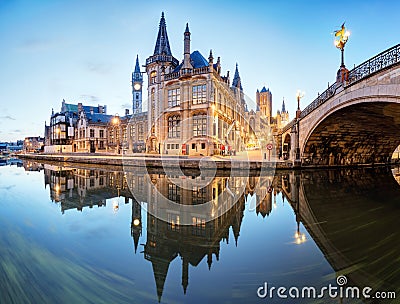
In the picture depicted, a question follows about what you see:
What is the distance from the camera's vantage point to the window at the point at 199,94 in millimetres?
29938

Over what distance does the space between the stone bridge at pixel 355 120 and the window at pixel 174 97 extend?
16069 mm

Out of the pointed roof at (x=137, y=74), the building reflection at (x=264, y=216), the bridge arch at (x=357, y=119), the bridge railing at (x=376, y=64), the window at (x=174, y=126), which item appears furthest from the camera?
the pointed roof at (x=137, y=74)

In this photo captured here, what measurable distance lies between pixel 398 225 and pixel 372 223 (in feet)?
2.13

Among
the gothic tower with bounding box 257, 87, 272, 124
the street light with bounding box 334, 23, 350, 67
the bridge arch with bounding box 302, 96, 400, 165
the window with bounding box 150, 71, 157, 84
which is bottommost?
the bridge arch with bounding box 302, 96, 400, 165

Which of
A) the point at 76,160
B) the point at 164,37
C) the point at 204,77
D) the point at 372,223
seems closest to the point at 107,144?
the point at 76,160

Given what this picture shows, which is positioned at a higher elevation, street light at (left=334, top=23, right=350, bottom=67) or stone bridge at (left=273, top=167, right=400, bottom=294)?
street light at (left=334, top=23, right=350, bottom=67)

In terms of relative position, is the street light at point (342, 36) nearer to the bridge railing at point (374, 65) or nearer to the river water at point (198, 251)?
the bridge railing at point (374, 65)

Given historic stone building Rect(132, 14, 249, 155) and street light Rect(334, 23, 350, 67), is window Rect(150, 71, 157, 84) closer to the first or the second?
historic stone building Rect(132, 14, 249, 155)

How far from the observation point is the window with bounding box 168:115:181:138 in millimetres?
31828

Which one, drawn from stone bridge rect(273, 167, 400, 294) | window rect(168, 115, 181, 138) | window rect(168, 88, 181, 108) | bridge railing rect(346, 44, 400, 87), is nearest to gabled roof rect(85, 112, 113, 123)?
window rect(168, 88, 181, 108)

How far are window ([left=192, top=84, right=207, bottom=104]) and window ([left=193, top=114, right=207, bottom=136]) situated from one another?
203cm

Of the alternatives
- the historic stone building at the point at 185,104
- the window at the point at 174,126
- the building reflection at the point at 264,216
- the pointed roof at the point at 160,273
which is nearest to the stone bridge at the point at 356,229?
the building reflection at the point at 264,216

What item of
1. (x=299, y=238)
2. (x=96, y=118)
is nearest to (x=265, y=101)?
(x=96, y=118)

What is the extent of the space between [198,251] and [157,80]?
3345 centimetres
